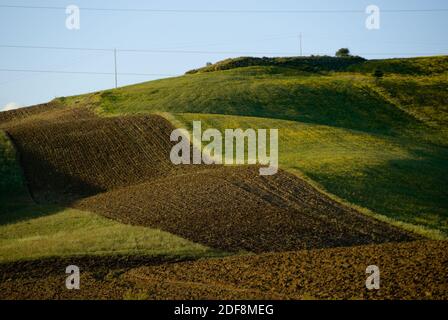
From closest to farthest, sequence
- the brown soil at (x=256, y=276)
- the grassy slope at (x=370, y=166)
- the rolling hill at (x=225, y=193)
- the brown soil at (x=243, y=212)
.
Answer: the brown soil at (x=256, y=276) → the rolling hill at (x=225, y=193) → the brown soil at (x=243, y=212) → the grassy slope at (x=370, y=166)

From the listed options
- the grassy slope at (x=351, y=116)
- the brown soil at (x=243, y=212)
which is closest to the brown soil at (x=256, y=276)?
the brown soil at (x=243, y=212)

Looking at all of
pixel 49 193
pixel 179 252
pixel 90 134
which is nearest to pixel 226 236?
pixel 179 252

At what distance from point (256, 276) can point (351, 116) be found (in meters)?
43.8

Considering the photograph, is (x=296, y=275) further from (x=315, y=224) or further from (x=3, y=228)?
(x=3, y=228)

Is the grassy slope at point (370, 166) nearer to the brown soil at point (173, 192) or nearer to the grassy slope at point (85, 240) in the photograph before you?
the brown soil at point (173, 192)

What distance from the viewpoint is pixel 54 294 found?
706 inches

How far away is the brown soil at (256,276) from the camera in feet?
56.9

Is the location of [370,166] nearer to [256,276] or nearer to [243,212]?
[243,212]

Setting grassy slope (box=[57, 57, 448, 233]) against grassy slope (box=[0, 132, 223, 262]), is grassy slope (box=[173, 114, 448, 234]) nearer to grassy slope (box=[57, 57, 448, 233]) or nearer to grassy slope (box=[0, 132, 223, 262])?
grassy slope (box=[57, 57, 448, 233])

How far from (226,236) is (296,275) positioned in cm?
663

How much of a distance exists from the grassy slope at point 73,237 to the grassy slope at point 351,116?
A: 12154 mm

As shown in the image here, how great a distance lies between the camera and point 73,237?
997 inches

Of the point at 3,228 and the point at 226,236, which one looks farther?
the point at 3,228

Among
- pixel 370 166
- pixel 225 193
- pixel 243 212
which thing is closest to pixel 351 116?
pixel 370 166
